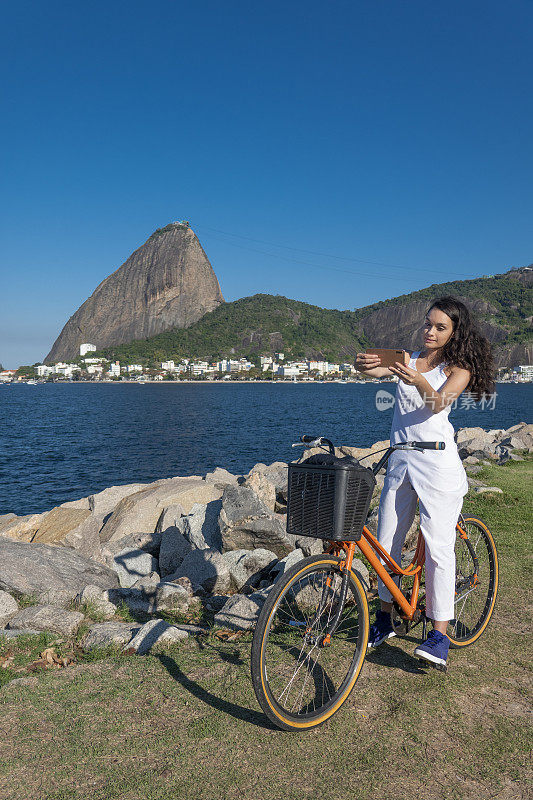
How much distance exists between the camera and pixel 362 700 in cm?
338

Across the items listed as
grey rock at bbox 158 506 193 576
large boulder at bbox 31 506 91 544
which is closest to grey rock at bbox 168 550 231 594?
grey rock at bbox 158 506 193 576

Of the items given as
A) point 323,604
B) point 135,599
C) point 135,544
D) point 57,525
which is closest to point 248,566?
point 135,599

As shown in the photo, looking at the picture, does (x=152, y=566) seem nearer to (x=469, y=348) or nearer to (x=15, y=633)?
Answer: (x=15, y=633)

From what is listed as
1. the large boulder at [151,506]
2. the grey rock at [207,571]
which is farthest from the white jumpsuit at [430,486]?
the large boulder at [151,506]

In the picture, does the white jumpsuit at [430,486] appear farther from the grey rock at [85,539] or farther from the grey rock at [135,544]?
the grey rock at [85,539]

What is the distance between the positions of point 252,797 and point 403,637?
2.06m

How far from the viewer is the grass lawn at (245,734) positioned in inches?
104

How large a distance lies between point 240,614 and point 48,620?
5.83ft

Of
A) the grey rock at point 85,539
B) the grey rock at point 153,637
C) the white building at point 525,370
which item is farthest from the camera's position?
the white building at point 525,370

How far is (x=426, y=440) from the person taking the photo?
3.62 meters

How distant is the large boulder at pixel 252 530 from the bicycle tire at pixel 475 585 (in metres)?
2.77

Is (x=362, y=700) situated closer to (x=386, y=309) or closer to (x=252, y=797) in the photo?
(x=252, y=797)

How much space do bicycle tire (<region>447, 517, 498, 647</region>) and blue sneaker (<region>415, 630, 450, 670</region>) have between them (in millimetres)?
732

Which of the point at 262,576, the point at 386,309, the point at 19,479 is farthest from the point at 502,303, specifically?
the point at 262,576
